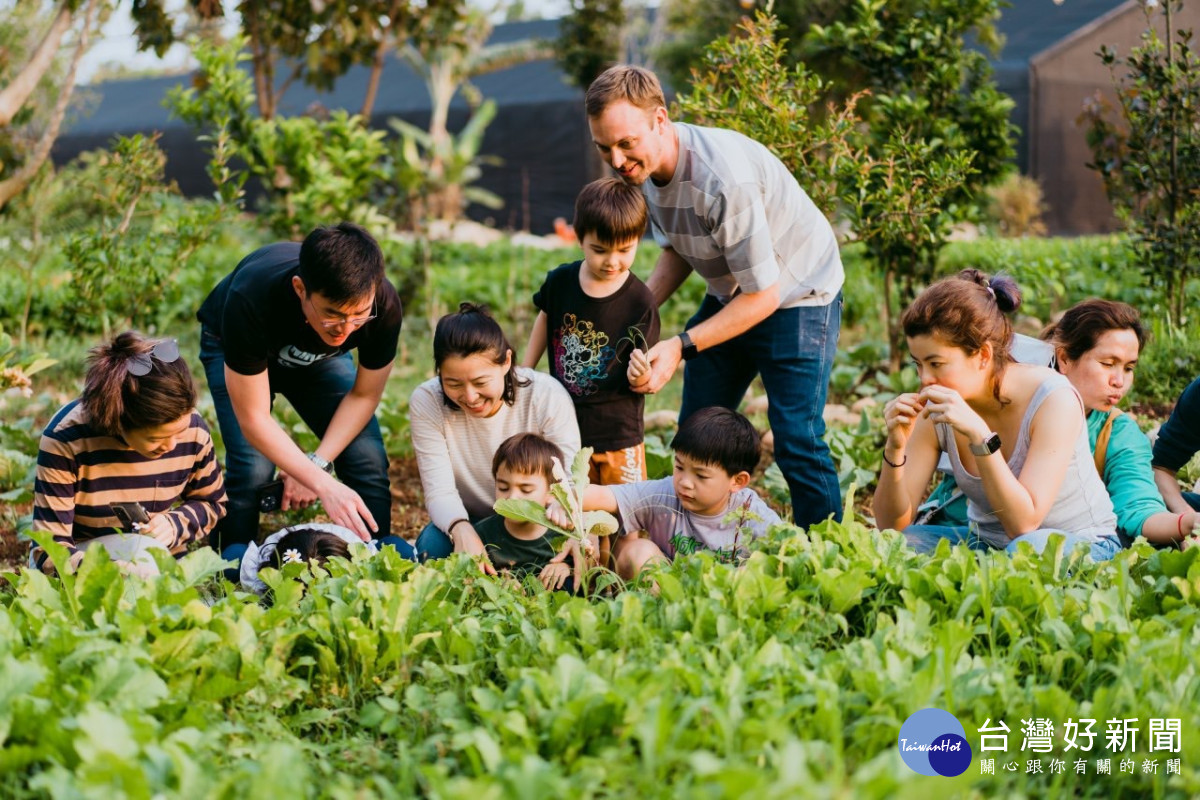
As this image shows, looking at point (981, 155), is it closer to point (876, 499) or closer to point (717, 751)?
point (876, 499)

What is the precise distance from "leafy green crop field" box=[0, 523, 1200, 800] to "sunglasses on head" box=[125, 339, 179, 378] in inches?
28.4

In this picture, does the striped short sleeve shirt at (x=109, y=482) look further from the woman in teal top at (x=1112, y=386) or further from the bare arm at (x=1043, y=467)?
the woman in teal top at (x=1112, y=386)

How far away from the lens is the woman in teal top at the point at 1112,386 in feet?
11.8

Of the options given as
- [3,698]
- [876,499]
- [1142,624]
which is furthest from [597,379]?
[3,698]

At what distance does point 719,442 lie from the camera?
350 cm

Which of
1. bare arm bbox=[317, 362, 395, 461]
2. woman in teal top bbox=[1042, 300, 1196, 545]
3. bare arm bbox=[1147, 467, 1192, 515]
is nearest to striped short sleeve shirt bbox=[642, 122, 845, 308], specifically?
woman in teal top bbox=[1042, 300, 1196, 545]

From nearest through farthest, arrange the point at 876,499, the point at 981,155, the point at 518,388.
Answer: the point at 876,499
the point at 518,388
the point at 981,155

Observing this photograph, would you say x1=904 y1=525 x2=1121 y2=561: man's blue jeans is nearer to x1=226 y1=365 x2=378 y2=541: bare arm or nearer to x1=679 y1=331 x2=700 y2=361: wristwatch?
x1=679 y1=331 x2=700 y2=361: wristwatch

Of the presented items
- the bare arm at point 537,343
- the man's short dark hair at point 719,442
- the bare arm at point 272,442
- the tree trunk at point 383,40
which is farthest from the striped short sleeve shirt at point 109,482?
the tree trunk at point 383,40

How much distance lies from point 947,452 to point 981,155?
12.2 feet

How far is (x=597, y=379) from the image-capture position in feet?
12.5

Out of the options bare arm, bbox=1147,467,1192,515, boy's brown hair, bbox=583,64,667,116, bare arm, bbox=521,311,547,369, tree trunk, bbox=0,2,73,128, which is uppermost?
tree trunk, bbox=0,2,73,128

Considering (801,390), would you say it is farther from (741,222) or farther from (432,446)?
(432,446)

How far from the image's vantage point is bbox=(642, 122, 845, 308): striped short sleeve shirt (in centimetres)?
342
